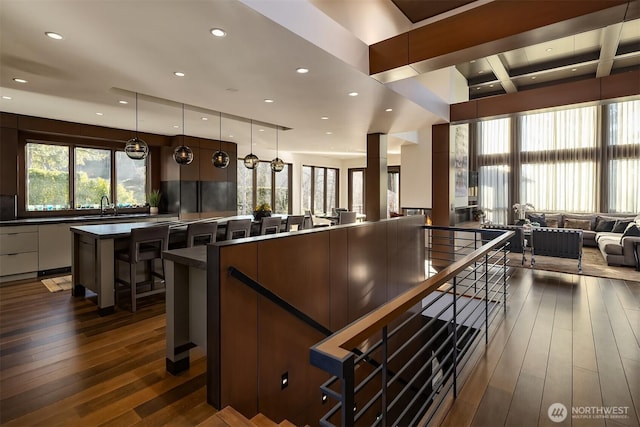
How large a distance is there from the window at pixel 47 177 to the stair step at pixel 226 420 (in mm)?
6196

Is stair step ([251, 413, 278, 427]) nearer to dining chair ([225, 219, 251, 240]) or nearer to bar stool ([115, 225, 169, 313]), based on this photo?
bar stool ([115, 225, 169, 313])

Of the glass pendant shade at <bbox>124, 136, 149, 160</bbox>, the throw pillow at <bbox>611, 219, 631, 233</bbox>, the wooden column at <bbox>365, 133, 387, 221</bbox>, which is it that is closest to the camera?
the glass pendant shade at <bbox>124, 136, 149, 160</bbox>

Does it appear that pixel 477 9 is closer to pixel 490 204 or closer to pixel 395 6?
pixel 395 6

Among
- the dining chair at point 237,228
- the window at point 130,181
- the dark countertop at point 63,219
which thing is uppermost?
the window at point 130,181

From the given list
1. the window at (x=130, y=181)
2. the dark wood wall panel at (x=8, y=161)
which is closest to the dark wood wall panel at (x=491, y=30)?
the dark wood wall panel at (x=8, y=161)

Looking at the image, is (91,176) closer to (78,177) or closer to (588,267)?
(78,177)

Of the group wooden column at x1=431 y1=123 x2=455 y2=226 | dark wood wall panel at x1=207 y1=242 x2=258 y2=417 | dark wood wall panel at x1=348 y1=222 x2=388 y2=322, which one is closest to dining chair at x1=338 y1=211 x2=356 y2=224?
wooden column at x1=431 y1=123 x2=455 y2=226

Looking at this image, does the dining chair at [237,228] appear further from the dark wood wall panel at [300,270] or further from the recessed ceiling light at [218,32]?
the recessed ceiling light at [218,32]

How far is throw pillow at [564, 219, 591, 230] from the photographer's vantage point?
28.9ft

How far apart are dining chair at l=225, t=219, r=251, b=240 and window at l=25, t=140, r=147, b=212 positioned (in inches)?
156

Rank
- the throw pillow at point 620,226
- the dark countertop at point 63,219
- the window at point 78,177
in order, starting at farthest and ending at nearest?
the throw pillow at point 620,226
the window at point 78,177
the dark countertop at point 63,219

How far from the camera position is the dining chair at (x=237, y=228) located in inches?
184

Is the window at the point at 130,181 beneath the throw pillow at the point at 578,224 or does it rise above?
above

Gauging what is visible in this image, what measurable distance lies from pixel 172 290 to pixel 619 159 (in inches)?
462
